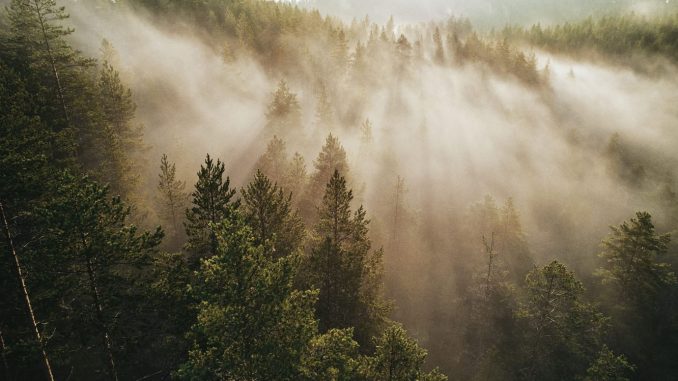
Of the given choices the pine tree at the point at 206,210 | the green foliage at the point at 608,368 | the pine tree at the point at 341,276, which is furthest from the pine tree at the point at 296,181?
the green foliage at the point at 608,368

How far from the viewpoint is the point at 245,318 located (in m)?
10.8

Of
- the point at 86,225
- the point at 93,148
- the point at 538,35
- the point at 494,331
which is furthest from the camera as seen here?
the point at 538,35

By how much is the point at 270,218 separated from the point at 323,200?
3.40m

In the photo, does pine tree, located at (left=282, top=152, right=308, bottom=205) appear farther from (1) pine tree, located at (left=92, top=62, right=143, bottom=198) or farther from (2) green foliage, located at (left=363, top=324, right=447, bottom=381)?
(2) green foliage, located at (left=363, top=324, right=447, bottom=381)

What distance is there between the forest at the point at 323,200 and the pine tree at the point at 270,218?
0.50 feet

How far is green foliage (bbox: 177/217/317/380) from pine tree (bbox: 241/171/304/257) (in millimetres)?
7847

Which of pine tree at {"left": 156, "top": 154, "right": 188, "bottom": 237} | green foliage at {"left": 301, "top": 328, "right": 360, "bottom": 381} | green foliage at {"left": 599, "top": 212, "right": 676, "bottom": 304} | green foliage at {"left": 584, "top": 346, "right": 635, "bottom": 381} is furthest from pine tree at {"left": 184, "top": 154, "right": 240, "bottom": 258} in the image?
green foliage at {"left": 599, "top": 212, "right": 676, "bottom": 304}

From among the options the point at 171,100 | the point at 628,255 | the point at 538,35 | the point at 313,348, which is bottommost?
the point at 313,348

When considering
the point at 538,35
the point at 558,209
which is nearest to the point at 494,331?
the point at 558,209

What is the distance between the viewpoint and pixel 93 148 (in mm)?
29594

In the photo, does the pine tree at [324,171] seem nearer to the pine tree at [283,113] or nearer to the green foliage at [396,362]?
the pine tree at [283,113]

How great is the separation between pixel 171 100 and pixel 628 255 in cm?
6806

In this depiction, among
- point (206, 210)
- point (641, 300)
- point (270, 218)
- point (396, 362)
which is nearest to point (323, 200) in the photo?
point (270, 218)

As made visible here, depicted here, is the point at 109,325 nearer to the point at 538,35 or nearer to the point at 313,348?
the point at 313,348
